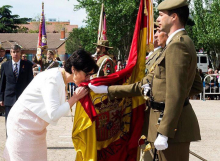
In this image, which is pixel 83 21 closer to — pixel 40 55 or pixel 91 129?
pixel 40 55

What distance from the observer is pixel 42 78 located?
4.00 metres

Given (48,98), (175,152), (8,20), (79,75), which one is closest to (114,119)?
Result: (79,75)

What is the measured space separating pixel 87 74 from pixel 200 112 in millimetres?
9975

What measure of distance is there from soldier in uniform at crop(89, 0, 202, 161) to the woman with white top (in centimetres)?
68

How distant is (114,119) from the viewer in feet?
15.1

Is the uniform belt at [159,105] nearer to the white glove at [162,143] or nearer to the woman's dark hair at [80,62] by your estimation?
the white glove at [162,143]

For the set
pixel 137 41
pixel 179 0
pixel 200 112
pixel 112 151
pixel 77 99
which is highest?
pixel 179 0

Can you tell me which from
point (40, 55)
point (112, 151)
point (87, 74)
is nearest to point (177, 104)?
point (87, 74)

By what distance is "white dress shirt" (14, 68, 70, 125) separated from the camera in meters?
3.85

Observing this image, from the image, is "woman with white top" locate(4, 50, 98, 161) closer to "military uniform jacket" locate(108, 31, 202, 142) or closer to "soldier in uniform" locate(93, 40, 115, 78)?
"military uniform jacket" locate(108, 31, 202, 142)

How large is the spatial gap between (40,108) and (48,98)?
196mm

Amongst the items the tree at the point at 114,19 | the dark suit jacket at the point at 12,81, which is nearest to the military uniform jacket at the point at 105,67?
Answer: the dark suit jacket at the point at 12,81

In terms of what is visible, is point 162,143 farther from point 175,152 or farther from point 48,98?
point 48,98

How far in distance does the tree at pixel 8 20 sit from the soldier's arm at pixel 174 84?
6970 centimetres
